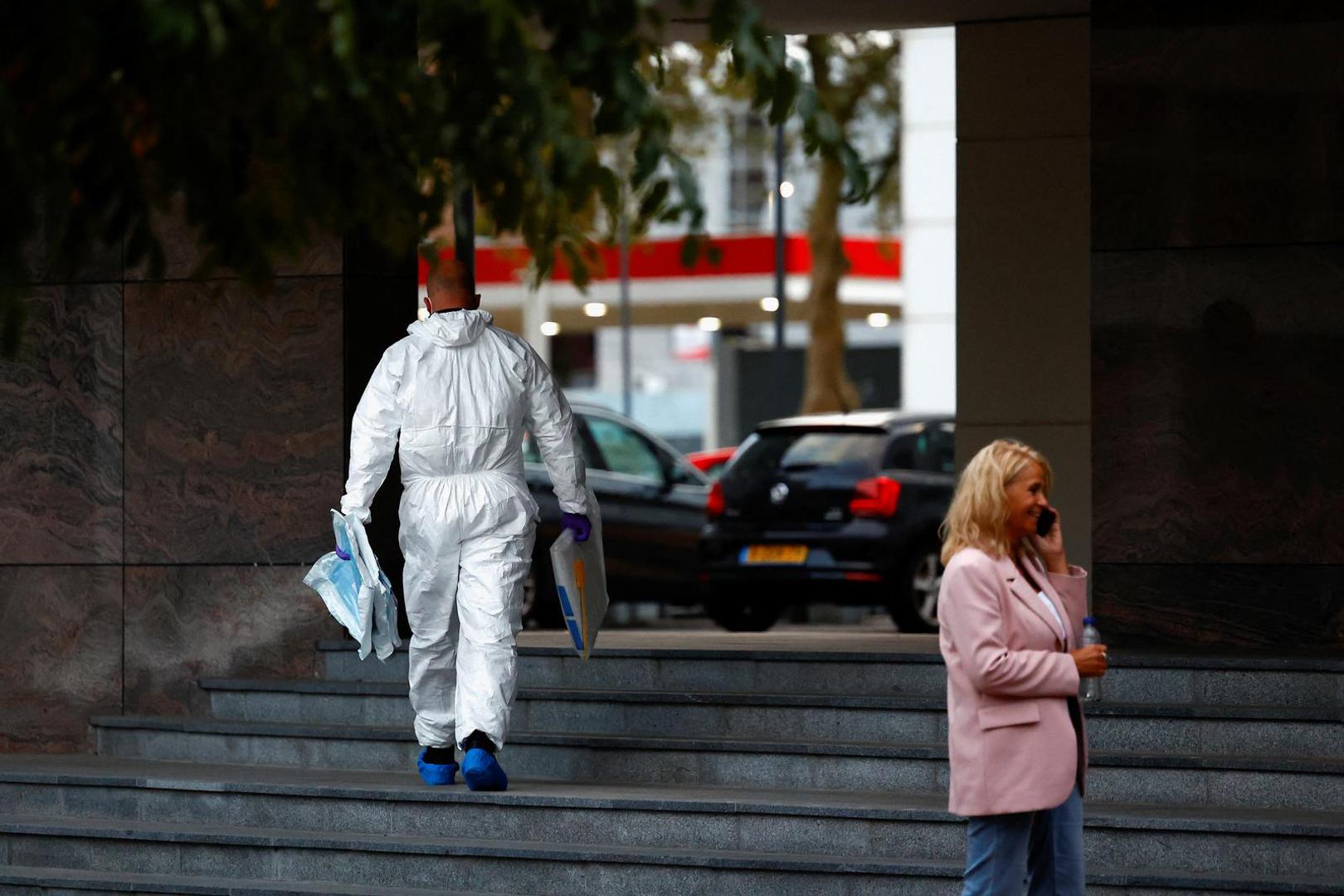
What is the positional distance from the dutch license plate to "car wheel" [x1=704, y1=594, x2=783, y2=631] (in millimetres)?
450

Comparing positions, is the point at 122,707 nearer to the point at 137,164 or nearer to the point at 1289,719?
the point at 1289,719

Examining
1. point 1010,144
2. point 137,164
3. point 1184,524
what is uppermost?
point 1010,144

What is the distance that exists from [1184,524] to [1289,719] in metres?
1.59

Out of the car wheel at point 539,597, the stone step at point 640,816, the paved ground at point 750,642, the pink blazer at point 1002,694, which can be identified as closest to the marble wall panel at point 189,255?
the paved ground at point 750,642

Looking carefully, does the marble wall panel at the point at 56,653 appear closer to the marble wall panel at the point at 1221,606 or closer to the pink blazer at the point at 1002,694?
the marble wall panel at the point at 1221,606

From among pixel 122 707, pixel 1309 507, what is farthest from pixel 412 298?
pixel 1309 507

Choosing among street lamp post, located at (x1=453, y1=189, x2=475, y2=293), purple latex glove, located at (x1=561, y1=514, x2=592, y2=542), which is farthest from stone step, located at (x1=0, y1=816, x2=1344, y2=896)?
street lamp post, located at (x1=453, y1=189, x2=475, y2=293)

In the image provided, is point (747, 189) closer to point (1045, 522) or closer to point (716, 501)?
point (716, 501)

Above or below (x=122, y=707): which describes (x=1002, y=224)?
above

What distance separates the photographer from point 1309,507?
379 inches

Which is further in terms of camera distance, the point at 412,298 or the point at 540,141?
the point at 412,298

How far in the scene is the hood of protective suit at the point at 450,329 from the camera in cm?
851

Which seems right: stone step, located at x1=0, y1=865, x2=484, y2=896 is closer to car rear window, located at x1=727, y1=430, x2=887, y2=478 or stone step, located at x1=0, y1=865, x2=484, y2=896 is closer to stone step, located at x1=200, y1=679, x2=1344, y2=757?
stone step, located at x1=200, y1=679, x2=1344, y2=757

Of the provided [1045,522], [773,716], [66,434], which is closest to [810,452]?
[66,434]
